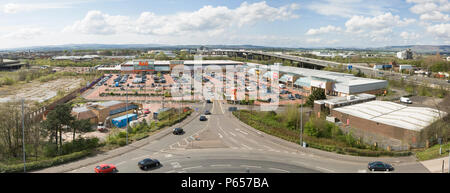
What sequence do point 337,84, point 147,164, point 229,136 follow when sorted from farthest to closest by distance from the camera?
1. point 337,84
2. point 229,136
3. point 147,164

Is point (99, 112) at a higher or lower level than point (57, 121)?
lower

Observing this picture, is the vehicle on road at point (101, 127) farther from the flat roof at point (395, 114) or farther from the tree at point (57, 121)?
the flat roof at point (395, 114)

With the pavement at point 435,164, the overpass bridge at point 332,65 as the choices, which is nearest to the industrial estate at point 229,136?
the pavement at point 435,164

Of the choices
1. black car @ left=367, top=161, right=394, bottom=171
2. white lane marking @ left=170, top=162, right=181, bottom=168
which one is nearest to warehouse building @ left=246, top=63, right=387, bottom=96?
black car @ left=367, top=161, right=394, bottom=171

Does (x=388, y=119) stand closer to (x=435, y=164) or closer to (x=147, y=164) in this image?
(x=435, y=164)

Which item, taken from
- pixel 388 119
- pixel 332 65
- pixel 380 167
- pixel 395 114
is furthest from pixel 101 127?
pixel 332 65
